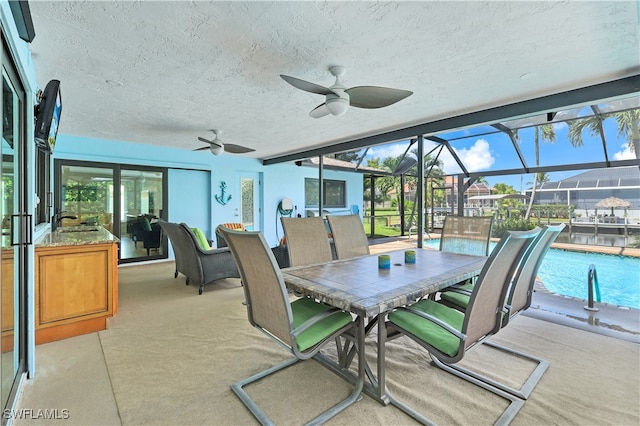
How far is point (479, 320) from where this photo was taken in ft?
5.04

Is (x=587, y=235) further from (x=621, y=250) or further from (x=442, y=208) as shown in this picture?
(x=442, y=208)

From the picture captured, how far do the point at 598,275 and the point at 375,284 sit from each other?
6.09m

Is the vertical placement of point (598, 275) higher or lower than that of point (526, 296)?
lower

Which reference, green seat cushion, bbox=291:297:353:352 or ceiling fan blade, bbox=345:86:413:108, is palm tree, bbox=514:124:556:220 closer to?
ceiling fan blade, bbox=345:86:413:108

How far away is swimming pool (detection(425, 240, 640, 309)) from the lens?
5075mm

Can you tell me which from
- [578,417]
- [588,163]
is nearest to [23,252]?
[578,417]

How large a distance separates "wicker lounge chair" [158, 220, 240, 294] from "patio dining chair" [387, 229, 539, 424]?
2973 mm

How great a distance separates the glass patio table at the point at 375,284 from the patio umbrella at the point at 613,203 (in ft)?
12.4

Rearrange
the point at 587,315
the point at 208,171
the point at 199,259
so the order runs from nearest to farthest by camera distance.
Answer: the point at 587,315
the point at 199,259
the point at 208,171

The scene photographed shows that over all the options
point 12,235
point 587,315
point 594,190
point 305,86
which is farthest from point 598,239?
point 12,235

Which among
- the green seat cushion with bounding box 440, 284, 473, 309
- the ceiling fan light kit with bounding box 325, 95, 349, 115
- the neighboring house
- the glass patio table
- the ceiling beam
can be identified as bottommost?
the green seat cushion with bounding box 440, 284, 473, 309

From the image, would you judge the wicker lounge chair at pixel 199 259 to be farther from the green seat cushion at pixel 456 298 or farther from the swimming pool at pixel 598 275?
the swimming pool at pixel 598 275

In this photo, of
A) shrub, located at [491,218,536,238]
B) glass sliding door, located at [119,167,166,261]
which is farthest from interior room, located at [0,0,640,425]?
glass sliding door, located at [119,167,166,261]

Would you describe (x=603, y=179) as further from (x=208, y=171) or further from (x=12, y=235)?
(x=208, y=171)
